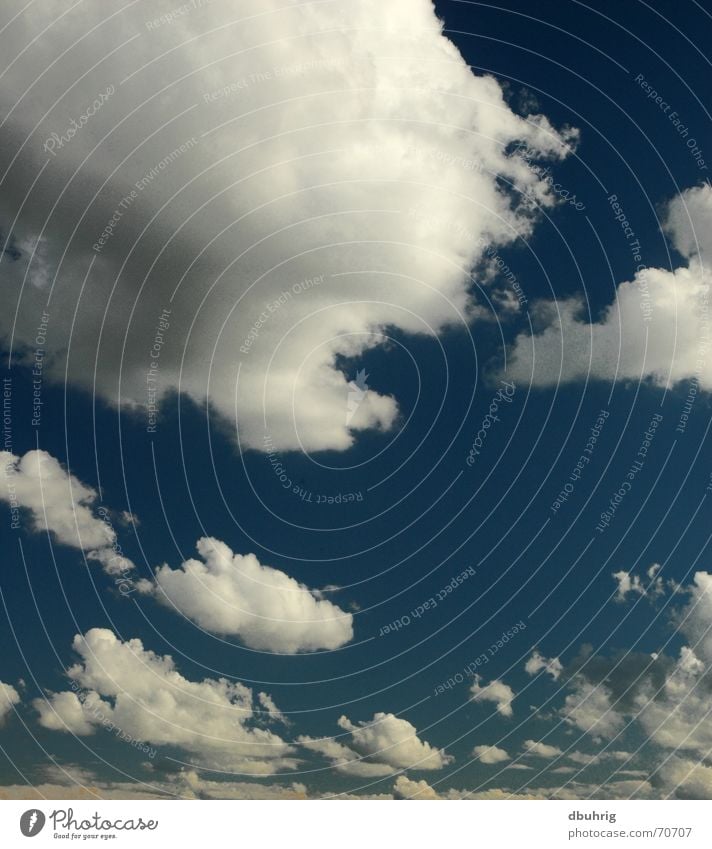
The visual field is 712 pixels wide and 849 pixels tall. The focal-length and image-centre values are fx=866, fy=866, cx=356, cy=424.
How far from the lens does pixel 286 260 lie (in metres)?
28.8
